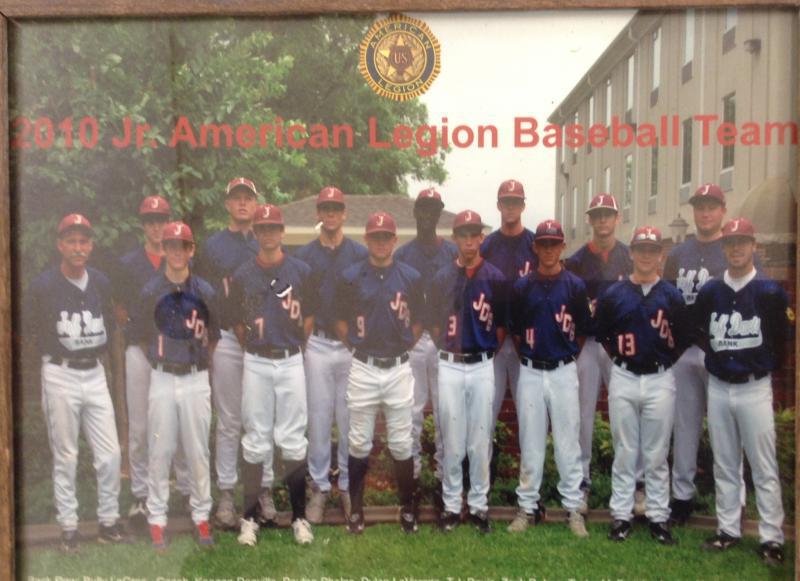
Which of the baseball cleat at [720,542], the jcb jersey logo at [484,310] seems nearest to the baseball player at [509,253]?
the jcb jersey logo at [484,310]

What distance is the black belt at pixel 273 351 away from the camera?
121 inches

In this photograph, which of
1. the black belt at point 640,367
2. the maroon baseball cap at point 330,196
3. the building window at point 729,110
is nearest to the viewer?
the building window at point 729,110

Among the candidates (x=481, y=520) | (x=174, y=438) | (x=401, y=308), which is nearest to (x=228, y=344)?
(x=174, y=438)

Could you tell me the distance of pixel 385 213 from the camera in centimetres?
300

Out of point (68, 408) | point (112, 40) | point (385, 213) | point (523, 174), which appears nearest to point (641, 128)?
point (523, 174)

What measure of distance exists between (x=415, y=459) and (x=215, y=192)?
129 centimetres

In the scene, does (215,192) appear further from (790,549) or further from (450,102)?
(790,549)

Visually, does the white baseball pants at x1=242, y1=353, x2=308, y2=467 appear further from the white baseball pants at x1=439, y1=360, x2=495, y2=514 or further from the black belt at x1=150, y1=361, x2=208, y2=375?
the white baseball pants at x1=439, y1=360, x2=495, y2=514

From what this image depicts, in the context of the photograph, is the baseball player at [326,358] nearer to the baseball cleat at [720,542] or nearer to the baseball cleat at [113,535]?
the baseball cleat at [113,535]

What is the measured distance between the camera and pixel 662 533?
3055 millimetres

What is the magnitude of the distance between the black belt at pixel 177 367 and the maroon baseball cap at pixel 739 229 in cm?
207

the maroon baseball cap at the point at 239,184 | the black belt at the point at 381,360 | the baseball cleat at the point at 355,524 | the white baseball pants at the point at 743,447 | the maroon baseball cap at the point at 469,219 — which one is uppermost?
the maroon baseball cap at the point at 239,184

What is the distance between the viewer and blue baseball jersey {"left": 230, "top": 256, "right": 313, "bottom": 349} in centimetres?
304

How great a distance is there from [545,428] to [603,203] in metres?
0.91
